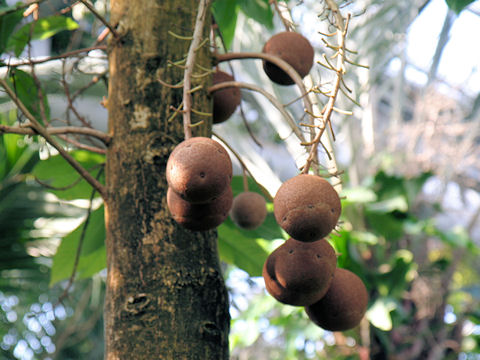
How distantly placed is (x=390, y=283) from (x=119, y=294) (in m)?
2.32

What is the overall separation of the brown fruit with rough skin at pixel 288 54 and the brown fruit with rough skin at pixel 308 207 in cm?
32

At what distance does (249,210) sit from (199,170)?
14.5 inches

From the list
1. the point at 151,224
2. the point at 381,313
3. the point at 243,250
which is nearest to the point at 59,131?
the point at 151,224

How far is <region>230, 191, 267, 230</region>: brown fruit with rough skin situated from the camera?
103cm

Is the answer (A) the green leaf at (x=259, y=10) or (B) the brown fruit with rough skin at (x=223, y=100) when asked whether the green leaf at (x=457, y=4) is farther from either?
(A) the green leaf at (x=259, y=10)

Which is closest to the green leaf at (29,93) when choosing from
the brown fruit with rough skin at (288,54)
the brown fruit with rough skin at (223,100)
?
the brown fruit with rough skin at (223,100)

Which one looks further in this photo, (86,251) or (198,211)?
(86,251)

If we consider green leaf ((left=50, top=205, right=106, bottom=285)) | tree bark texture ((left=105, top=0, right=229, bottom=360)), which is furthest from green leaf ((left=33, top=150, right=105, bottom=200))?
tree bark texture ((left=105, top=0, right=229, bottom=360))

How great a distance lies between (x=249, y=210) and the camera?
1.03 m

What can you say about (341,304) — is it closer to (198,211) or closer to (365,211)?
(198,211)

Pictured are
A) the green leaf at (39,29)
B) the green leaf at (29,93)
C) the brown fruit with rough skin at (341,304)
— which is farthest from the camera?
the green leaf at (39,29)

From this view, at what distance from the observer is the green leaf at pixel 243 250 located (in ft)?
4.03

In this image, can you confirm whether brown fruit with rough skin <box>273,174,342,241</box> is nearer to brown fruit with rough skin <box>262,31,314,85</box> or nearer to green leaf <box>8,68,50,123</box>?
brown fruit with rough skin <box>262,31,314,85</box>

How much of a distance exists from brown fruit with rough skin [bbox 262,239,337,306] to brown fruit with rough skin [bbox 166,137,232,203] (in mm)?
125
